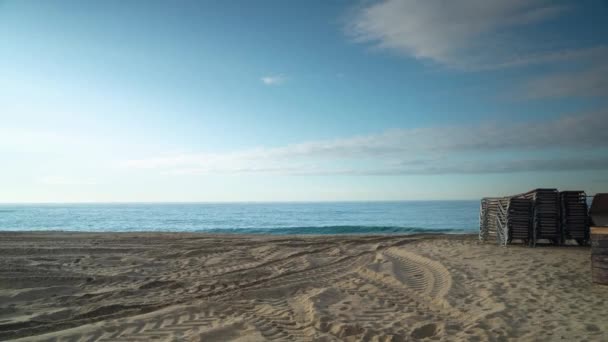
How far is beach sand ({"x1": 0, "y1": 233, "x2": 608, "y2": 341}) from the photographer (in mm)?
5188

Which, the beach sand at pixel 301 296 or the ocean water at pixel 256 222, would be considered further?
the ocean water at pixel 256 222

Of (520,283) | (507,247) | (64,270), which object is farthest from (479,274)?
(64,270)

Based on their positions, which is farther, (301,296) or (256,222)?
(256,222)

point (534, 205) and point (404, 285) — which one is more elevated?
point (534, 205)

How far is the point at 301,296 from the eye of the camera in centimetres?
717

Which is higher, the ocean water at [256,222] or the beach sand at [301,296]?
the beach sand at [301,296]

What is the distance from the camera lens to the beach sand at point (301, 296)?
5188 mm

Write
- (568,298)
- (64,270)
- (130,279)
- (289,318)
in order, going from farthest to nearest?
(64,270) → (130,279) → (568,298) → (289,318)

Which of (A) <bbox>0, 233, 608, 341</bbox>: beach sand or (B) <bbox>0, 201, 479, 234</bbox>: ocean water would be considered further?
(B) <bbox>0, 201, 479, 234</bbox>: ocean water

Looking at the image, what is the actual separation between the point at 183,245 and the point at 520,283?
1236cm

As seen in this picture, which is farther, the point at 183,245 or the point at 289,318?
the point at 183,245

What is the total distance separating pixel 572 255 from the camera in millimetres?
11219

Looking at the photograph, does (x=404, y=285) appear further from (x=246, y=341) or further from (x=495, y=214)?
(x=495, y=214)

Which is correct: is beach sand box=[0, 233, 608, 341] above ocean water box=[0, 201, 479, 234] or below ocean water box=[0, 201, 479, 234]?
above
